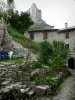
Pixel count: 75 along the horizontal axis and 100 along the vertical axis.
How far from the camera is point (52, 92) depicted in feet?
41.3

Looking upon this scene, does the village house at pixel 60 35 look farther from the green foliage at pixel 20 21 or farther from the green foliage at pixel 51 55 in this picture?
the green foliage at pixel 51 55

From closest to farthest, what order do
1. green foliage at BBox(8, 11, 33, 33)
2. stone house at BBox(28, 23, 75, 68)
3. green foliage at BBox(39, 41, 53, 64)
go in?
green foliage at BBox(39, 41, 53, 64), stone house at BBox(28, 23, 75, 68), green foliage at BBox(8, 11, 33, 33)

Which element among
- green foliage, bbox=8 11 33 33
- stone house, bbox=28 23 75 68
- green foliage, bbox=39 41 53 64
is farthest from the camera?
green foliage, bbox=8 11 33 33

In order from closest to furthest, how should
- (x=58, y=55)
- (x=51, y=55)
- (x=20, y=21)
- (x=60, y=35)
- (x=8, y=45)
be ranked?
(x=58, y=55), (x=8, y=45), (x=51, y=55), (x=20, y=21), (x=60, y=35)

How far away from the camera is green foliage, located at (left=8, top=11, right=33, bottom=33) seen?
98.7ft

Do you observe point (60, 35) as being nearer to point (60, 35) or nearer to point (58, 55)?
point (60, 35)

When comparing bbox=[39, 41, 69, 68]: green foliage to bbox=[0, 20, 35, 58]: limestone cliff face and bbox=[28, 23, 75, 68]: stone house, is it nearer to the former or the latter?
bbox=[0, 20, 35, 58]: limestone cliff face

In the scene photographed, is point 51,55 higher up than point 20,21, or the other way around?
point 20,21

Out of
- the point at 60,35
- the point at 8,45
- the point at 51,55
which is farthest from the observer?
the point at 60,35

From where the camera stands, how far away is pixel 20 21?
30.4 meters

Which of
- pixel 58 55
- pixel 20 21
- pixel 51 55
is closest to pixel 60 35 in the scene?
pixel 20 21

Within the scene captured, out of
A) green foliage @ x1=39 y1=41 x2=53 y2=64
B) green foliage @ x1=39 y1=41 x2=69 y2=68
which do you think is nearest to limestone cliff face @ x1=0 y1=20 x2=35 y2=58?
green foliage @ x1=39 y1=41 x2=53 y2=64

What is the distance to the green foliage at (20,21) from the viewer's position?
98.7ft

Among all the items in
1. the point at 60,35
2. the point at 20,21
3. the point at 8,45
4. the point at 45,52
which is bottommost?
the point at 45,52
